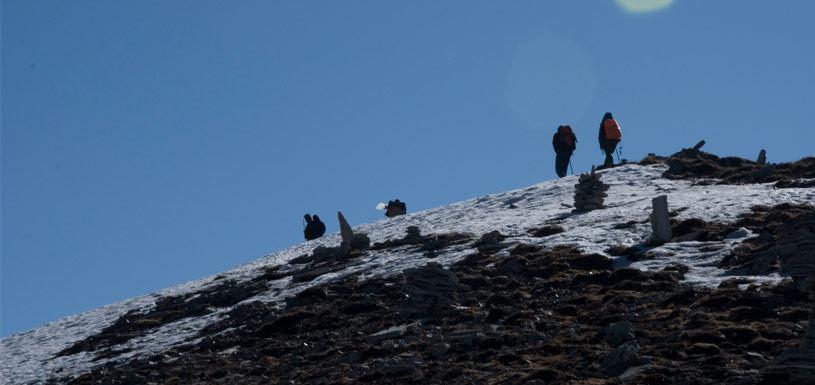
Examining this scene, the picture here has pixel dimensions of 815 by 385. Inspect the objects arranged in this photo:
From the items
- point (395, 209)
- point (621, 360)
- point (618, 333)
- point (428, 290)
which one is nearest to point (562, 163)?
point (395, 209)

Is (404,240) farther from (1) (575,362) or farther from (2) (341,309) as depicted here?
(1) (575,362)

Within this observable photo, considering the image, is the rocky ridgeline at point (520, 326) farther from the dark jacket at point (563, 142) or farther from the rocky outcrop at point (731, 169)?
the dark jacket at point (563, 142)

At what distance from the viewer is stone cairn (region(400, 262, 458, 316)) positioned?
79.6 feet

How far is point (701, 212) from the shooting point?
29.2 m

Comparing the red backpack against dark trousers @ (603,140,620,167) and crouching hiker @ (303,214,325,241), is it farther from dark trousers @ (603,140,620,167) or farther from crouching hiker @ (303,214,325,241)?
crouching hiker @ (303,214,325,241)

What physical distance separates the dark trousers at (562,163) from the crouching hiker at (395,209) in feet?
17.4

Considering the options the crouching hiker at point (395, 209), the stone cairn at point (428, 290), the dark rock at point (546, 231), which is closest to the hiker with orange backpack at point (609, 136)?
the crouching hiker at point (395, 209)

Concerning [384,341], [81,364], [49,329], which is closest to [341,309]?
[384,341]

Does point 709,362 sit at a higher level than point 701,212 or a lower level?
lower

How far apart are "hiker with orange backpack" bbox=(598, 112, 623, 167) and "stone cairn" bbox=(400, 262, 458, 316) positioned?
16.0 metres

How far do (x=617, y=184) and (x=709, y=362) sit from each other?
18.9 meters

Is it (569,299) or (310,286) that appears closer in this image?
(569,299)

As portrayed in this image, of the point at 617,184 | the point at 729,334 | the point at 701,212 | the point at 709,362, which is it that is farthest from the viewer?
the point at 617,184

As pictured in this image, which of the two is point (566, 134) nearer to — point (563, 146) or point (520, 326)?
point (563, 146)
